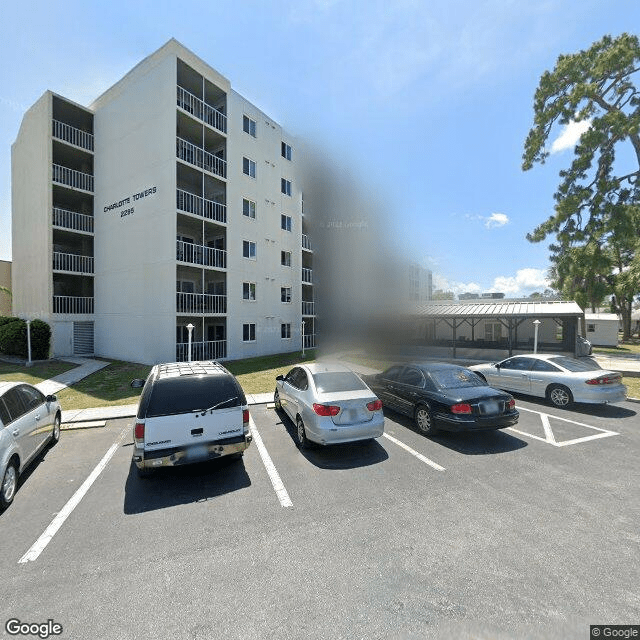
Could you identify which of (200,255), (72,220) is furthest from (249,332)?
(72,220)

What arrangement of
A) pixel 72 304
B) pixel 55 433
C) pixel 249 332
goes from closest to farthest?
pixel 55 433 → pixel 72 304 → pixel 249 332

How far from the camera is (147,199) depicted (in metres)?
18.0

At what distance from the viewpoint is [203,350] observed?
18.3 meters

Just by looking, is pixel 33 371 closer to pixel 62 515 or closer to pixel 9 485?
pixel 9 485

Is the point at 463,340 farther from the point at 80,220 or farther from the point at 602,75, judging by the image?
the point at 80,220

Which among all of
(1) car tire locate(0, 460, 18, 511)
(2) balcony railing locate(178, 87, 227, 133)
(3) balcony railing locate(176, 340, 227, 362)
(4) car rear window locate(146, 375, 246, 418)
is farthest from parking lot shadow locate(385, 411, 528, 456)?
(2) balcony railing locate(178, 87, 227, 133)

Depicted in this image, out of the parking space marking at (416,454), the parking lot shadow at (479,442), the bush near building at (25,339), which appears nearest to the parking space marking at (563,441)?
the parking lot shadow at (479,442)

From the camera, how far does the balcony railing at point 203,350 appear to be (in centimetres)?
1738

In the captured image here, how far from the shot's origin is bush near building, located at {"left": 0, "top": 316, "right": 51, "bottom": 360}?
18.0 meters

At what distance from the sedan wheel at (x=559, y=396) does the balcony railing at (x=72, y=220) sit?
83.8 feet

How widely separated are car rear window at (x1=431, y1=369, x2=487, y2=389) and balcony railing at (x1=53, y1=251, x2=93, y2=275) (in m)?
22.1

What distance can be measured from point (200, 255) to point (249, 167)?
7.55 meters

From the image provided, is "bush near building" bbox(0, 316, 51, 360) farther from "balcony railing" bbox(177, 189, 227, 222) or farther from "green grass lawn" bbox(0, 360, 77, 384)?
"balcony railing" bbox(177, 189, 227, 222)

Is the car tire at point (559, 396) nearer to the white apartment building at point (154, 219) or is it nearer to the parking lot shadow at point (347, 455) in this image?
the parking lot shadow at point (347, 455)
